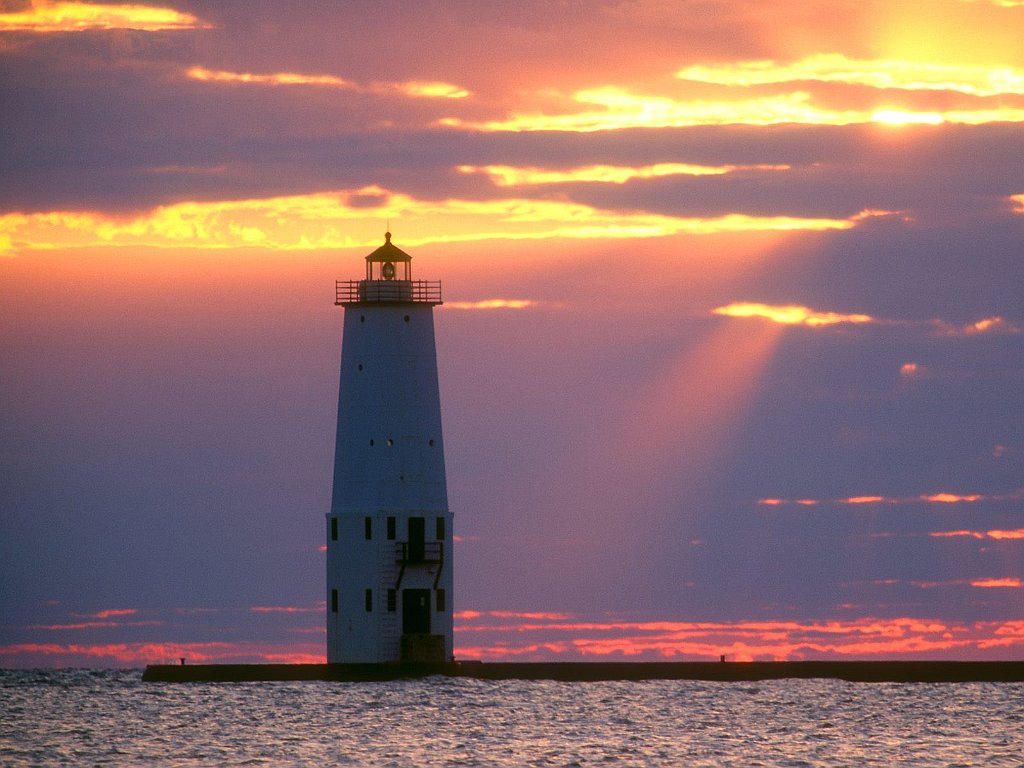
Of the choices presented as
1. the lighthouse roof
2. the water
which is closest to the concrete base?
the water

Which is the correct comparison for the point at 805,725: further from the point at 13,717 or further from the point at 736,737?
the point at 13,717

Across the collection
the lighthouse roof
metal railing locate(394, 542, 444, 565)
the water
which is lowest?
the water

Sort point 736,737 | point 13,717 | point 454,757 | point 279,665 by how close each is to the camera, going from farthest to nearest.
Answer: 1. point 279,665
2. point 13,717
3. point 736,737
4. point 454,757

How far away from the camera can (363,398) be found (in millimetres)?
87875

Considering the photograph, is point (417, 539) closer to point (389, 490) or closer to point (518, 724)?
point (389, 490)

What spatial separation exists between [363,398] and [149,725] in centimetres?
1448

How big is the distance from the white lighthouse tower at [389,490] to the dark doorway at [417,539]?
34 mm

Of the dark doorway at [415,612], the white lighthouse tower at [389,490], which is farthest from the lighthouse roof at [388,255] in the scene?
the dark doorway at [415,612]

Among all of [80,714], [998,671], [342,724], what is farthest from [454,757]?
[998,671]

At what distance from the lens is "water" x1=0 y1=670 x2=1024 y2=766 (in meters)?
70.6

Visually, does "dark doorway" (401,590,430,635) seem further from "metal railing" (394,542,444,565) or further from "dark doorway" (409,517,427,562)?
"dark doorway" (409,517,427,562)

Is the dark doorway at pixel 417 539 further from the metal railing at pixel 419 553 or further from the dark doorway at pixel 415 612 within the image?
the dark doorway at pixel 415 612

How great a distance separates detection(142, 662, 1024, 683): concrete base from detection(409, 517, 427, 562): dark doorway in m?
3.73

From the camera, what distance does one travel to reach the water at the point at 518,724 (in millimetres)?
70562
